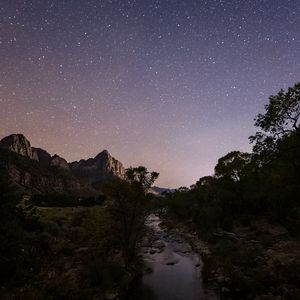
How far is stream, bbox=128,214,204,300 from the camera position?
16.3 metres

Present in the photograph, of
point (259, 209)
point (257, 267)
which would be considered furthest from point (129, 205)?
Result: point (259, 209)

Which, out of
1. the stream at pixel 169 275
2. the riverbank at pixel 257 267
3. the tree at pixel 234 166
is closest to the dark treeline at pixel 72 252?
the stream at pixel 169 275

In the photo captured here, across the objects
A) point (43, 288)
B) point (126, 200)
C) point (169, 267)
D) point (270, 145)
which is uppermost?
point (270, 145)

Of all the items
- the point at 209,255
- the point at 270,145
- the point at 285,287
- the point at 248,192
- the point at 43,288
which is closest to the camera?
the point at 43,288

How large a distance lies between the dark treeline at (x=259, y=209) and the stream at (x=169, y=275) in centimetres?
170

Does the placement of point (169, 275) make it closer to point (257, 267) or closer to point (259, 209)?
point (257, 267)

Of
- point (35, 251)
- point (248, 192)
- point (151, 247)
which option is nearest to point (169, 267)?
point (151, 247)

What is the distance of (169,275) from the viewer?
68.2 feet

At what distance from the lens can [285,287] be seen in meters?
13.5

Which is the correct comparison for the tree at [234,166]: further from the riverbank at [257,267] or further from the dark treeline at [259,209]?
the riverbank at [257,267]

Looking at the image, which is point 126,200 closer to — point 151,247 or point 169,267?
point 169,267

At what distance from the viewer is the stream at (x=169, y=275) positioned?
16266 millimetres

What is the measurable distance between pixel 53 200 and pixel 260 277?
5484cm

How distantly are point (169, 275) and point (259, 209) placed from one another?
24033mm
